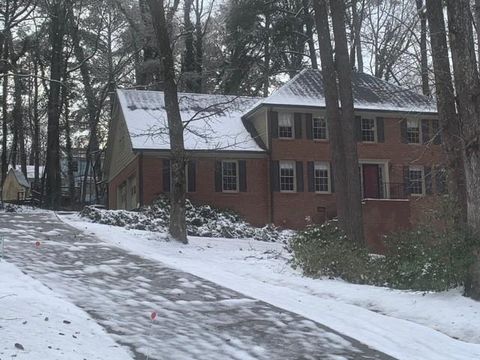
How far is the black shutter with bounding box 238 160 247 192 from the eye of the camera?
2919cm

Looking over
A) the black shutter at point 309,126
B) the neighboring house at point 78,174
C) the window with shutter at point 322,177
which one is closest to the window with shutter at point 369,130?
the window with shutter at point 322,177

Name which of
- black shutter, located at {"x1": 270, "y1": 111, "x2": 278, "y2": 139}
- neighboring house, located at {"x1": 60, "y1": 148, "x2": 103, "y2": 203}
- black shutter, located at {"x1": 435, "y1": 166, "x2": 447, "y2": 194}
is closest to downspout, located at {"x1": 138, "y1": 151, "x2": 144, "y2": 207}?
black shutter, located at {"x1": 270, "y1": 111, "x2": 278, "y2": 139}

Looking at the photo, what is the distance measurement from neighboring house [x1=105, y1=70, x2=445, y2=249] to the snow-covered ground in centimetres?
1387

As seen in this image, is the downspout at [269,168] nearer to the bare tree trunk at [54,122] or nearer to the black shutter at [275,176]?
the black shutter at [275,176]

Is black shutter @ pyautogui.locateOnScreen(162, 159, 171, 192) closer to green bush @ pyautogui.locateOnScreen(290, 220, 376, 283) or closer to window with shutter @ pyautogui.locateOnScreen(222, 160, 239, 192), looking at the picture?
window with shutter @ pyautogui.locateOnScreen(222, 160, 239, 192)

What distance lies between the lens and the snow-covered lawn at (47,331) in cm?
561

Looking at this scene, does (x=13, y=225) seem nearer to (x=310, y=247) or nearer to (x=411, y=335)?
(x=310, y=247)

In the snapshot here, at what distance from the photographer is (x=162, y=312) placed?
8.19m

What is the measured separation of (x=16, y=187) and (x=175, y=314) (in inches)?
1941

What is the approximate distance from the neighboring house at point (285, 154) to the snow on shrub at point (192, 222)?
2.81 metres

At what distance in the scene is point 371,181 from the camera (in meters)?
31.0

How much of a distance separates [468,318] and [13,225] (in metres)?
15.7

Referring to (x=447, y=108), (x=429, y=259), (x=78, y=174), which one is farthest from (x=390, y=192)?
(x=78, y=174)

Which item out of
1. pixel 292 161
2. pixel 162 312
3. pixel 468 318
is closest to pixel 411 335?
pixel 468 318
